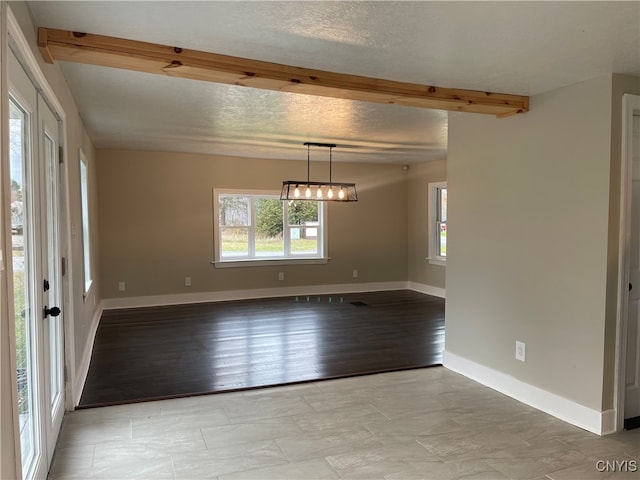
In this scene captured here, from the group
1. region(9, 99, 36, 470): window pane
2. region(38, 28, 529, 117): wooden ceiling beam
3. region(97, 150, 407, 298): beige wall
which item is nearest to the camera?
region(9, 99, 36, 470): window pane

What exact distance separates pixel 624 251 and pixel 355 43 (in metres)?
2.06

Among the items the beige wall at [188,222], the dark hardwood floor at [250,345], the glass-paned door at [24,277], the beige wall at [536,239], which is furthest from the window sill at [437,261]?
the glass-paned door at [24,277]

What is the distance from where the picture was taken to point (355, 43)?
225cm

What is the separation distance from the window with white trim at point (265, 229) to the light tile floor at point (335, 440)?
162 inches

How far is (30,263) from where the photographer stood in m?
2.02

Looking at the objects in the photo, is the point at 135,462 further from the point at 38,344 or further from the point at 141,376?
the point at 141,376

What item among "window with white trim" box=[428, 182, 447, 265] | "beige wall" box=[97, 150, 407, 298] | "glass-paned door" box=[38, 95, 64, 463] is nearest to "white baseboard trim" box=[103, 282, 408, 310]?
"beige wall" box=[97, 150, 407, 298]

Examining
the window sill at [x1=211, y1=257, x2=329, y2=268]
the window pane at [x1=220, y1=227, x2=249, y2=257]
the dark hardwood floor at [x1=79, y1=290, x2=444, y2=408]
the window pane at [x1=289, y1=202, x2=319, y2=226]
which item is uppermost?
the window pane at [x1=289, y1=202, x2=319, y2=226]

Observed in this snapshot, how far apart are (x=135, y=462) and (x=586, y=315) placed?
9.14 feet

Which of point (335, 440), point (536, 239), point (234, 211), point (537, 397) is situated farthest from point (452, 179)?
point (234, 211)

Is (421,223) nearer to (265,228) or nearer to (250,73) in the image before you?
(265,228)

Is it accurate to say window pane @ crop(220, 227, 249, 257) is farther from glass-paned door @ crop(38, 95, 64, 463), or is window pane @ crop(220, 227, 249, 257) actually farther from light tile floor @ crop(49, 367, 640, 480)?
glass-paned door @ crop(38, 95, 64, 463)

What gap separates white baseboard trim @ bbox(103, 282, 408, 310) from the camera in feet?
21.7

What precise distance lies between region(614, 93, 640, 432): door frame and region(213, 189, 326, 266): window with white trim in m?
5.30
